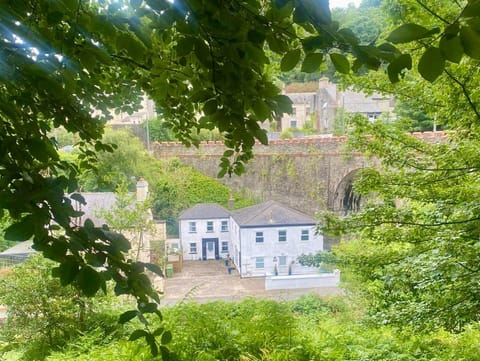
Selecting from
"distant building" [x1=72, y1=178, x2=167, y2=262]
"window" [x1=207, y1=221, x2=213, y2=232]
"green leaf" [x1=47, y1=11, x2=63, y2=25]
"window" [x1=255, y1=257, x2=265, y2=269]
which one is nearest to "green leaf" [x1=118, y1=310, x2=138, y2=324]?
"green leaf" [x1=47, y1=11, x2=63, y2=25]

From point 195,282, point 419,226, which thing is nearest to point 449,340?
point 419,226

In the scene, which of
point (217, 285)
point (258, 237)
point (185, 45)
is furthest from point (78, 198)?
point (258, 237)

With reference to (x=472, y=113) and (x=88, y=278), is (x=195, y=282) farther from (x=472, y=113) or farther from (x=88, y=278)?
(x=88, y=278)

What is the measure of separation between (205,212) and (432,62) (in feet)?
21.7

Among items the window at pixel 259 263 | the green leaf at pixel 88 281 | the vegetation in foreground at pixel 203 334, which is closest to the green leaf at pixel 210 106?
the green leaf at pixel 88 281

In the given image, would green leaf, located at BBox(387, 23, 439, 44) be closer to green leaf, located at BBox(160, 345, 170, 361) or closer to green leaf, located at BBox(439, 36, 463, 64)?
green leaf, located at BBox(439, 36, 463, 64)

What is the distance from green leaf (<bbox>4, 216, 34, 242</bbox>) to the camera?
1.28 feet

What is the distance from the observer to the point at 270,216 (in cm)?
661

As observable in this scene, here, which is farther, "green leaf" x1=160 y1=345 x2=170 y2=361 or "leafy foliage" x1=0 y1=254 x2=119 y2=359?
"leafy foliage" x1=0 y1=254 x2=119 y2=359

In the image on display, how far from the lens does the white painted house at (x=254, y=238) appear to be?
20.8ft

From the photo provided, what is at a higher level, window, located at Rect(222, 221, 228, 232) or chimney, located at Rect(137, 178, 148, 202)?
chimney, located at Rect(137, 178, 148, 202)

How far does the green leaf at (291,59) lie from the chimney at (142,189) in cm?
533

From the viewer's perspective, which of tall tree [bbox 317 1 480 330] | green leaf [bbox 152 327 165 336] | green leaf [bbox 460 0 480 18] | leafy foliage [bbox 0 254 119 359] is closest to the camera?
green leaf [bbox 460 0 480 18]

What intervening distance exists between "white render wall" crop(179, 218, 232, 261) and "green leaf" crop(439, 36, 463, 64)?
639 cm
